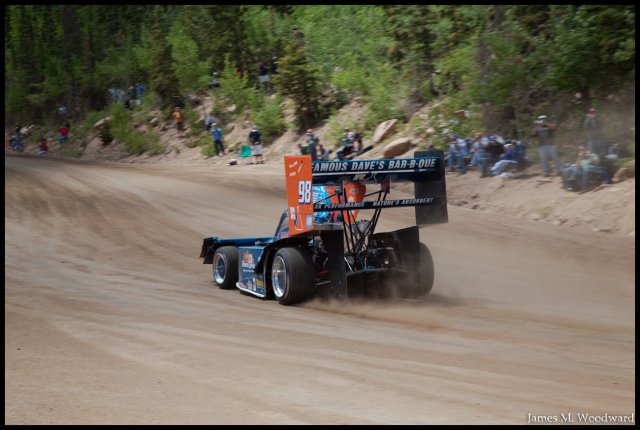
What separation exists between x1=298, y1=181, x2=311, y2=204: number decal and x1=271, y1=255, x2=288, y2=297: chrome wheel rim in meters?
1.27

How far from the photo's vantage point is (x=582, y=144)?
854 inches

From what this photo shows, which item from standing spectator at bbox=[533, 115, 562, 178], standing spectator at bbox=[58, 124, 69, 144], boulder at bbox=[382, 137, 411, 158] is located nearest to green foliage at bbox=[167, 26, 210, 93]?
standing spectator at bbox=[58, 124, 69, 144]

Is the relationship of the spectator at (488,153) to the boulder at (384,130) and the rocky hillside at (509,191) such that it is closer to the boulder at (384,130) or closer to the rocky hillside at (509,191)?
the rocky hillside at (509,191)

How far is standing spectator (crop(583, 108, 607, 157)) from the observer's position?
19772 millimetres

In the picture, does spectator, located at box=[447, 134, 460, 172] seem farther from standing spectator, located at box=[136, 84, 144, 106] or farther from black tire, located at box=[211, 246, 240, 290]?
standing spectator, located at box=[136, 84, 144, 106]

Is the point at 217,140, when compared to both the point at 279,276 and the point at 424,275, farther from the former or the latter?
the point at 424,275

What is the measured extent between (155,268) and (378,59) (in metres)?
24.7

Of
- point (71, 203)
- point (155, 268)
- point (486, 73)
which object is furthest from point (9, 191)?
point (486, 73)

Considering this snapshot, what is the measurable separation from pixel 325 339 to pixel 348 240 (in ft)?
9.89

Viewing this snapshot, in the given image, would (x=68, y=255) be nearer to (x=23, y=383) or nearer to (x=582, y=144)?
(x=23, y=383)

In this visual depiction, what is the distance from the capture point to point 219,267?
1288cm

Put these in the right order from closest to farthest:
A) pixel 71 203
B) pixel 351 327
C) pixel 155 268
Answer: pixel 351 327 → pixel 155 268 → pixel 71 203

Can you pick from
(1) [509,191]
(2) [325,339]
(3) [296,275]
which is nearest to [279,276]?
(3) [296,275]

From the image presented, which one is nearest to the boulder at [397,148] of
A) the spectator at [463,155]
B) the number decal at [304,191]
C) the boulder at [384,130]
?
the boulder at [384,130]
